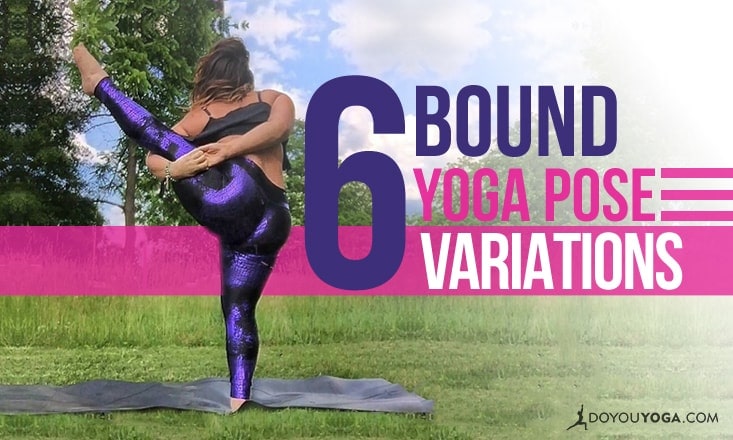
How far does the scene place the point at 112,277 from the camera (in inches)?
118

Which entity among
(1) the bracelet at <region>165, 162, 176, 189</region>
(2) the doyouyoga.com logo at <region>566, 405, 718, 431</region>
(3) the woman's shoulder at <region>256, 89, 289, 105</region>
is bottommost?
(2) the doyouyoga.com logo at <region>566, 405, 718, 431</region>

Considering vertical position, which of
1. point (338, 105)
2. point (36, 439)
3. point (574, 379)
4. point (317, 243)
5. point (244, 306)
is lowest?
point (36, 439)

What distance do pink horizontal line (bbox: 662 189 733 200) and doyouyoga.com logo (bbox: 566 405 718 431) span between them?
2.81ft

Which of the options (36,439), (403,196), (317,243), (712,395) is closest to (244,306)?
(317,243)

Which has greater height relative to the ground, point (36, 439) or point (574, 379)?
point (574, 379)

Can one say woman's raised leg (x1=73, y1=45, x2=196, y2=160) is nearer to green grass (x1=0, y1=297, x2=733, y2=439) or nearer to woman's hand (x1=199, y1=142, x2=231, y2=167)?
woman's hand (x1=199, y1=142, x2=231, y2=167)

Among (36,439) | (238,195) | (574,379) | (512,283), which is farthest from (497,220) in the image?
(36,439)

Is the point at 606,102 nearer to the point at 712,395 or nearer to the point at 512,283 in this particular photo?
the point at 512,283

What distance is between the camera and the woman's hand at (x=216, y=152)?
2908mm

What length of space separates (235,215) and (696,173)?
1810 mm

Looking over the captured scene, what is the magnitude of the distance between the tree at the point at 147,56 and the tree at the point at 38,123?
12 centimetres

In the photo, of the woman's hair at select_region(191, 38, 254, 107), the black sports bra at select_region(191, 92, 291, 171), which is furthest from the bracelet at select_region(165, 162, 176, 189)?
the woman's hair at select_region(191, 38, 254, 107)

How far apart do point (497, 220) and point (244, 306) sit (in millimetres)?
1035

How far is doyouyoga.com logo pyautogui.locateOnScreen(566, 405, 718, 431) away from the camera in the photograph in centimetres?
306
